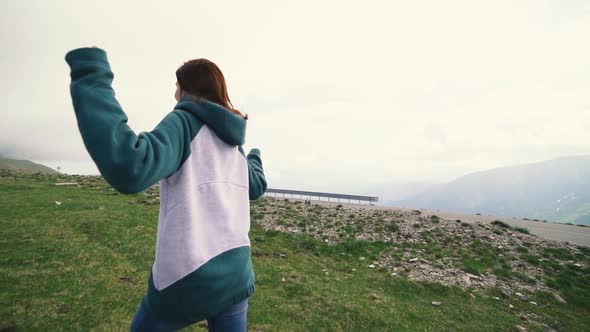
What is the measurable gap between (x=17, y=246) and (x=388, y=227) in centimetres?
1519

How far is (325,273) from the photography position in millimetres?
10047

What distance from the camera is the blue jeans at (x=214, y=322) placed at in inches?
82.6

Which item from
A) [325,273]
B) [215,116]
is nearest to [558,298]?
[325,273]

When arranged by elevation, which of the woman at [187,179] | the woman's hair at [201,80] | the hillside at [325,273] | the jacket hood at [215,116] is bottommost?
the hillside at [325,273]

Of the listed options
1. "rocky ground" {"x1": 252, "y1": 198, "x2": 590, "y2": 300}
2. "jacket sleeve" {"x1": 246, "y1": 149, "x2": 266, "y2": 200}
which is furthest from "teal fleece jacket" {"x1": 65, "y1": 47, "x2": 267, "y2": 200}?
"rocky ground" {"x1": 252, "y1": 198, "x2": 590, "y2": 300}

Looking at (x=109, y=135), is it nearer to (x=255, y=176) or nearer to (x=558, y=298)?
(x=255, y=176)

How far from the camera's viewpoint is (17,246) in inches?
350

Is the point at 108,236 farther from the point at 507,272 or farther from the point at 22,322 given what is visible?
the point at 507,272

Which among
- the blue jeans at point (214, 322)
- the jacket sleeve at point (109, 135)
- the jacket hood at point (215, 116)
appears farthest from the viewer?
the blue jeans at point (214, 322)

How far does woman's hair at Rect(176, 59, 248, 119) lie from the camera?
2.18m

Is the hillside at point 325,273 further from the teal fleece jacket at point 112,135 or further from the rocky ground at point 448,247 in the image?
the teal fleece jacket at point 112,135

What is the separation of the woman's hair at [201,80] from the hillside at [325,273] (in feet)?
16.7

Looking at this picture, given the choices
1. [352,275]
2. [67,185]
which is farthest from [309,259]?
[67,185]

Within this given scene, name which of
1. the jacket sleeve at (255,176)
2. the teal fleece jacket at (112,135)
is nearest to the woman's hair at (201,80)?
the teal fleece jacket at (112,135)
